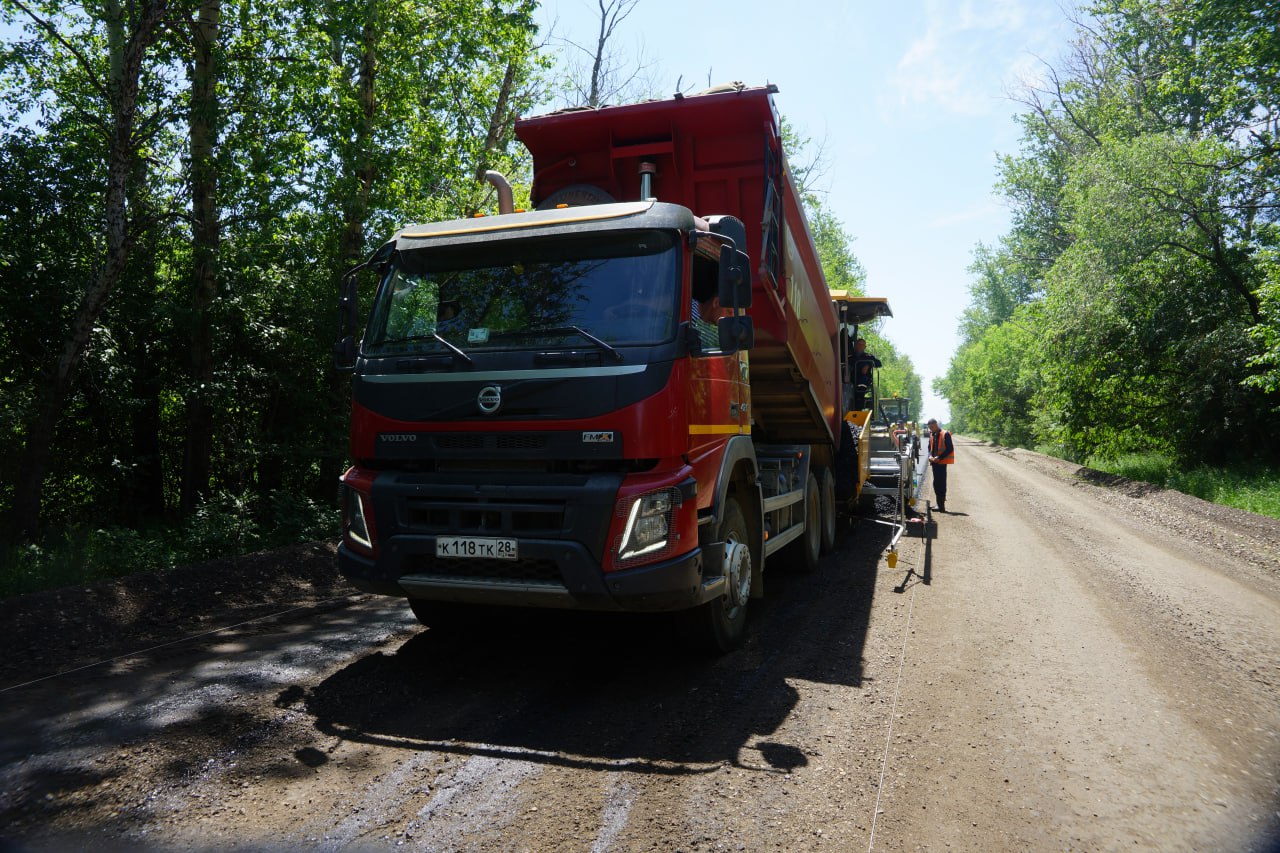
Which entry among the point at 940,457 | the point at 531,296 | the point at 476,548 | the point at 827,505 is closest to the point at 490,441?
the point at 476,548

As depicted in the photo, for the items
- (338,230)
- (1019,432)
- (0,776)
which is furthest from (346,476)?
(1019,432)

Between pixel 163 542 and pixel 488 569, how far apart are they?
6263 millimetres

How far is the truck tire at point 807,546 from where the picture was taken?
8172 millimetres

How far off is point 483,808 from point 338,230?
9.63m

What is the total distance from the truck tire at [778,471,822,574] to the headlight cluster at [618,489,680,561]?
3920 mm

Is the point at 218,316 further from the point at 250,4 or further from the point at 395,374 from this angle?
the point at 395,374

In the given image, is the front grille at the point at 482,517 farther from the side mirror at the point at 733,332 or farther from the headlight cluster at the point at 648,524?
the side mirror at the point at 733,332

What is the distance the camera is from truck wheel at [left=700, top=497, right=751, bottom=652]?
500cm

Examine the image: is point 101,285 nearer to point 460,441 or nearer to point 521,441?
point 460,441

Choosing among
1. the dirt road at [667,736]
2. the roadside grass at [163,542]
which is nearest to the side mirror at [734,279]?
the dirt road at [667,736]

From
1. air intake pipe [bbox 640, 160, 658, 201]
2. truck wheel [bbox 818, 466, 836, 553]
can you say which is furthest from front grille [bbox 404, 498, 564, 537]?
truck wheel [bbox 818, 466, 836, 553]

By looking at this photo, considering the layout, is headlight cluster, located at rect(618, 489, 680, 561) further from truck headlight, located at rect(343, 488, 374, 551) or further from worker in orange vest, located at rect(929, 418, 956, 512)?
worker in orange vest, located at rect(929, 418, 956, 512)

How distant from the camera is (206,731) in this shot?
12.6 feet

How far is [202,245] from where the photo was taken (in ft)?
31.2
